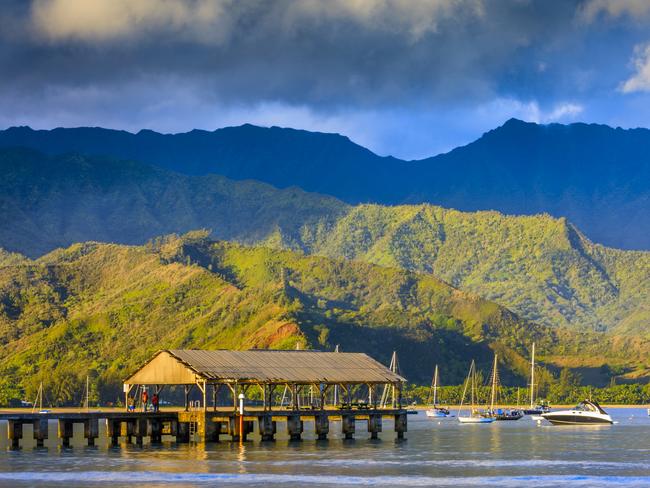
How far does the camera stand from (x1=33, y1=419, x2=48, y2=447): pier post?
112 meters

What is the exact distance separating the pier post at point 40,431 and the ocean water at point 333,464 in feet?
2.83

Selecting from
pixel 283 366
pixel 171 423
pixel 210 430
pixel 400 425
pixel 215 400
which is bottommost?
pixel 400 425

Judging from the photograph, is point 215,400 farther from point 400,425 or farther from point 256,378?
point 400,425

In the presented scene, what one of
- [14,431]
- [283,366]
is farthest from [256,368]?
[14,431]

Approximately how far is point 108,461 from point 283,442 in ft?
83.9

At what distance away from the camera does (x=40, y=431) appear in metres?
→ 113

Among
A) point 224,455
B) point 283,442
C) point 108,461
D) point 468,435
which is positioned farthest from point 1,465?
point 468,435

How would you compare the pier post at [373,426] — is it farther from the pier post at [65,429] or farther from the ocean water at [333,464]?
the pier post at [65,429]

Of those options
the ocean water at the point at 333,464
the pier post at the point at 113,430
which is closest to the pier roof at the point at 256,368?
the pier post at the point at 113,430

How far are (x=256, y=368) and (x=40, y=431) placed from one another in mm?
18739

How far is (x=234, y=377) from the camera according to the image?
112312mm

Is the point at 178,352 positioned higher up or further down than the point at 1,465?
higher up

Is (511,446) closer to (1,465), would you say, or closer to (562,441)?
(562,441)

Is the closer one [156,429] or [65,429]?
[65,429]
